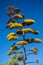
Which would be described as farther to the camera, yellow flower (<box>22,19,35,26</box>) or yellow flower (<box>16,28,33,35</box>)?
yellow flower (<box>22,19,35,26</box>)

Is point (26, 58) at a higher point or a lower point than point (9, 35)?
lower

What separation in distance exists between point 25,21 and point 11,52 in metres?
3.63

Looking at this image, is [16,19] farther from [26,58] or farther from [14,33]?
[26,58]

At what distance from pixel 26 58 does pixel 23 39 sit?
6.76 ft

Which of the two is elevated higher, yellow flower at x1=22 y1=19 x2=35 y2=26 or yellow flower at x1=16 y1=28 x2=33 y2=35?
yellow flower at x1=22 y1=19 x2=35 y2=26

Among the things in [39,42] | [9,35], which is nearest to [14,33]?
[9,35]

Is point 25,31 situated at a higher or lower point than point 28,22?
lower

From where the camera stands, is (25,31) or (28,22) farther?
(28,22)

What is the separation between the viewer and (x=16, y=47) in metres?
28.5

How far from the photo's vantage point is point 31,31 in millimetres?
28375

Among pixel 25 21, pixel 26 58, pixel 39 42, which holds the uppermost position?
pixel 25 21

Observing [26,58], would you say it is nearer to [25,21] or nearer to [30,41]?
[30,41]

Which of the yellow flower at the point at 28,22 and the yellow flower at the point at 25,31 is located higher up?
the yellow flower at the point at 28,22

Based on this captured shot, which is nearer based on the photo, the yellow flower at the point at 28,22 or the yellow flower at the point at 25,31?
the yellow flower at the point at 25,31
